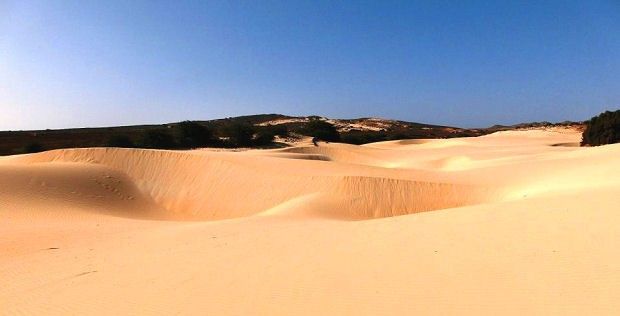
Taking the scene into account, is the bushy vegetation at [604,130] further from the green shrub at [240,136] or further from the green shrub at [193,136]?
the green shrub at [193,136]

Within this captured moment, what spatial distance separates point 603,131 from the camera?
30172 mm

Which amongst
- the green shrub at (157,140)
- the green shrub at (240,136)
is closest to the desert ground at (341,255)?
the green shrub at (157,140)

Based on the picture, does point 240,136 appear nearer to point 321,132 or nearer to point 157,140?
point 157,140

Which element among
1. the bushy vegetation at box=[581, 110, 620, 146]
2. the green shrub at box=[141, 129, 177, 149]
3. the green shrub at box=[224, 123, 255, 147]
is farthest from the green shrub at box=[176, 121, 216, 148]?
the bushy vegetation at box=[581, 110, 620, 146]

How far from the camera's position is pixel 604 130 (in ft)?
98.6

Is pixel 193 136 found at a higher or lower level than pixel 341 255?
higher

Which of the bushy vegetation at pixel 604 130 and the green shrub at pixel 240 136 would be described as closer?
the bushy vegetation at pixel 604 130

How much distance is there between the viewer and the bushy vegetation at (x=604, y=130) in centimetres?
2925

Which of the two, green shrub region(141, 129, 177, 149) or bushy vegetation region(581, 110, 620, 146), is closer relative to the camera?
bushy vegetation region(581, 110, 620, 146)

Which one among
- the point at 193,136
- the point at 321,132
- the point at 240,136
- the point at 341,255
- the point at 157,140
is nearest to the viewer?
the point at 341,255

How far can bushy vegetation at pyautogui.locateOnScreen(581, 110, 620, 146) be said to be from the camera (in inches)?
1152

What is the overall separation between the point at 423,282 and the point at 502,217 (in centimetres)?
348

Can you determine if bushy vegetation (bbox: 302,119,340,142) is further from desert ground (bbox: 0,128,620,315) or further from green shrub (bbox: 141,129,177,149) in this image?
desert ground (bbox: 0,128,620,315)

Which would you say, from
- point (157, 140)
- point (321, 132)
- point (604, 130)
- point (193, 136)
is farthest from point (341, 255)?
point (321, 132)
